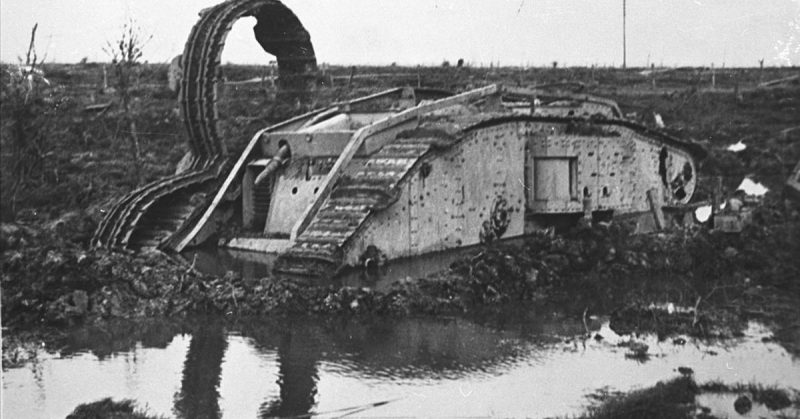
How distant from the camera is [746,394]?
8406 mm

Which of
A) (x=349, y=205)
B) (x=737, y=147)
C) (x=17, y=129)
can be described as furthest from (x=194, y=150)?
(x=737, y=147)

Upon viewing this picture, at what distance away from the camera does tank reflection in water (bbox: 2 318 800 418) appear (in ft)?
26.8

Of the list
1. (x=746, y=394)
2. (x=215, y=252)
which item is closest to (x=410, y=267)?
(x=215, y=252)

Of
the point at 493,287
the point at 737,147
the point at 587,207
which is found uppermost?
the point at 737,147

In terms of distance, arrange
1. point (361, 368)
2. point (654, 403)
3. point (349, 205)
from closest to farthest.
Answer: point (654, 403) → point (361, 368) → point (349, 205)

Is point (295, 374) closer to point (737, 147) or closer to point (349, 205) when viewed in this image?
point (349, 205)

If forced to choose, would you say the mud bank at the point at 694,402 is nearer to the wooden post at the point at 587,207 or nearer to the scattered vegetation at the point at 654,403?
the scattered vegetation at the point at 654,403

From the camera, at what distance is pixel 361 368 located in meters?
9.20

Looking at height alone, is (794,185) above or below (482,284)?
above

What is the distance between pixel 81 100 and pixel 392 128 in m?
14.4

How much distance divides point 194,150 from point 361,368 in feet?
25.7

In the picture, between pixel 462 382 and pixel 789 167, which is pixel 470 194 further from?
pixel 789 167

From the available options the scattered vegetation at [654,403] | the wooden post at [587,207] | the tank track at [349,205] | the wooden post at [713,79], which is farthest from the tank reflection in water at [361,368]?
the wooden post at [713,79]

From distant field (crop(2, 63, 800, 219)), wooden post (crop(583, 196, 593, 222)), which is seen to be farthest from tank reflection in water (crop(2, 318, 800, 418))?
distant field (crop(2, 63, 800, 219))
